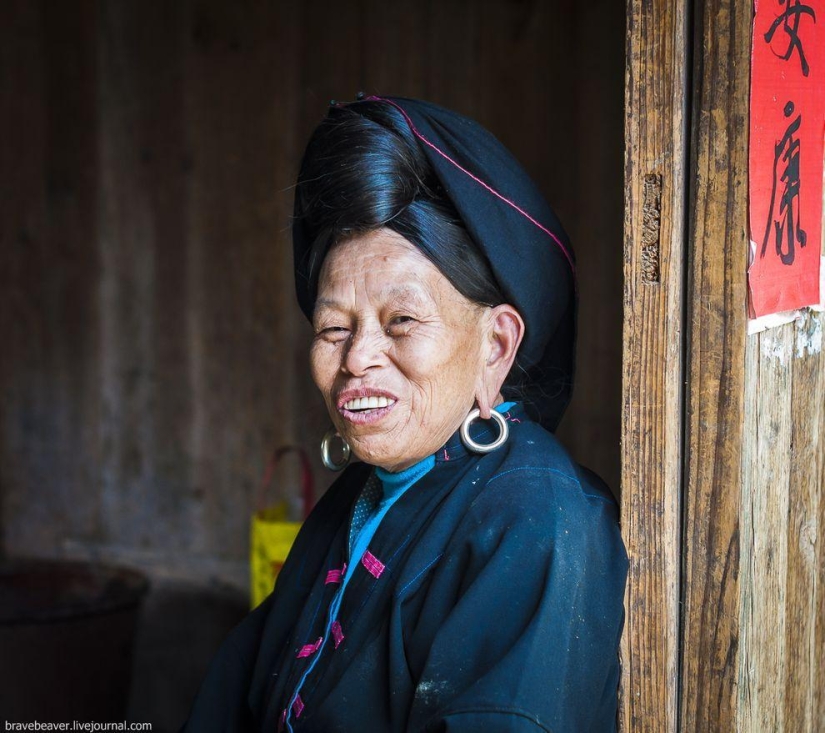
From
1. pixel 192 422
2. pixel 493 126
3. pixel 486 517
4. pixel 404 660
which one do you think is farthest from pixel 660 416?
pixel 192 422

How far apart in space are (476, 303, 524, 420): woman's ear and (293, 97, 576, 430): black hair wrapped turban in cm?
2

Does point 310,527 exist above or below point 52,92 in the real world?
below

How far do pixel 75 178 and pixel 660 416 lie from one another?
11.1 feet

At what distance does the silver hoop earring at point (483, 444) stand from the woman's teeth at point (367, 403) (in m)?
0.13

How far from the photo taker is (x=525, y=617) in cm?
139

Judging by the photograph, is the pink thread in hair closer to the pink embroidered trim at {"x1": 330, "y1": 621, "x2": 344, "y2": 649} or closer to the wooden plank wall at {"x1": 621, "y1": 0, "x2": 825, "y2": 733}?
the wooden plank wall at {"x1": 621, "y1": 0, "x2": 825, "y2": 733}

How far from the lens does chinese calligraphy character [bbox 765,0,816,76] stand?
1.46 metres

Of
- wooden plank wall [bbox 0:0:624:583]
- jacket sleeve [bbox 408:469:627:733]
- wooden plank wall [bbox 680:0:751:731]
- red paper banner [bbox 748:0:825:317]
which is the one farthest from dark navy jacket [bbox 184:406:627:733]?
wooden plank wall [bbox 0:0:624:583]

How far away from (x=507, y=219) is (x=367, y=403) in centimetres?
38

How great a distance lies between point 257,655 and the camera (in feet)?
6.23

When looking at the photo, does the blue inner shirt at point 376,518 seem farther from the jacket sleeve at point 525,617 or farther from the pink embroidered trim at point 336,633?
the jacket sleeve at point 525,617

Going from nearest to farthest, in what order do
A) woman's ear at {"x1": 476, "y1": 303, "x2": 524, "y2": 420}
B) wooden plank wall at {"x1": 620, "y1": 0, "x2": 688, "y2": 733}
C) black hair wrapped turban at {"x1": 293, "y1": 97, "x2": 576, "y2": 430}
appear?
wooden plank wall at {"x1": 620, "y1": 0, "x2": 688, "y2": 733}
black hair wrapped turban at {"x1": 293, "y1": 97, "x2": 576, "y2": 430}
woman's ear at {"x1": 476, "y1": 303, "x2": 524, "y2": 420}

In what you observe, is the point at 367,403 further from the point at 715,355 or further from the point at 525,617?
the point at 715,355

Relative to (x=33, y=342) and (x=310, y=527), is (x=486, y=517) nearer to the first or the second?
(x=310, y=527)
